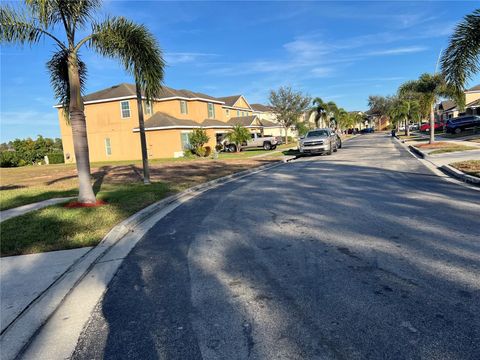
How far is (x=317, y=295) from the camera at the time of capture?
12.5 feet

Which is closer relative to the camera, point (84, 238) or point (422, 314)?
point (422, 314)

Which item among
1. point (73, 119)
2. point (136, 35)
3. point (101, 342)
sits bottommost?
point (101, 342)

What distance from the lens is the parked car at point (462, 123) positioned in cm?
3619

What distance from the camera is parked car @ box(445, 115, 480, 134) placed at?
3619 cm

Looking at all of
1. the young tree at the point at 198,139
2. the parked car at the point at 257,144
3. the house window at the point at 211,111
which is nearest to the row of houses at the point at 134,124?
the house window at the point at 211,111

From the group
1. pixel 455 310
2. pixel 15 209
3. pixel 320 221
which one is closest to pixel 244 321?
pixel 455 310

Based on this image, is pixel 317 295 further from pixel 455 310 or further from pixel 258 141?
pixel 258 141

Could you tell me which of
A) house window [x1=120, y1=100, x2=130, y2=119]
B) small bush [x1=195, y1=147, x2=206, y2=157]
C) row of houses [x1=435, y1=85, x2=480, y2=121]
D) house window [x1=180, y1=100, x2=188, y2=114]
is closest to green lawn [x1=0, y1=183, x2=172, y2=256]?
small bush [x1=195, y1=147, x2=206, y2=157]

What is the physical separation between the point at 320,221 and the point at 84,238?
13.4ft

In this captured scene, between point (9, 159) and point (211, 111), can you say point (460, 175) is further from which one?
point (9, 159)

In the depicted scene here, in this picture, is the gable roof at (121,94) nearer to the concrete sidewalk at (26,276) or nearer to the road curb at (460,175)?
the road curb at (460,175)

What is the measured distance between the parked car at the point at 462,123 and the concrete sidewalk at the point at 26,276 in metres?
39.4

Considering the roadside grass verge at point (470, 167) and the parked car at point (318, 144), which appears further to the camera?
the parked car at point (318, 144)

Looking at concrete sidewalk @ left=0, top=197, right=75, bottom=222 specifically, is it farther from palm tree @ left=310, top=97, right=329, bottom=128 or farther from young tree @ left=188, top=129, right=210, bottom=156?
palm tree @ left=310, top=97, right=329, bottom=128
